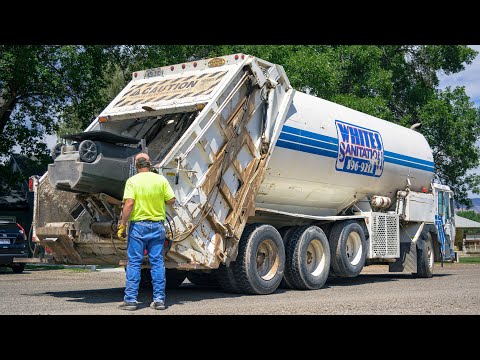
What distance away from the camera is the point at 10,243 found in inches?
636

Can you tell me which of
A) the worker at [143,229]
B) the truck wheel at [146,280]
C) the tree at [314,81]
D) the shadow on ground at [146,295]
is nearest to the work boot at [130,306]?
the worker at [143,229]

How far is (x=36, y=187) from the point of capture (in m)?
9.58

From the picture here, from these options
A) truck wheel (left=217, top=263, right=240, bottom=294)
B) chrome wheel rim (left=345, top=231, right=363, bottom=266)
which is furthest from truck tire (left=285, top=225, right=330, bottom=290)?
truck wheel (left=217, top=263, right=240, bottom=294)

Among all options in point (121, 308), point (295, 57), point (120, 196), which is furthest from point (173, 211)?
point (295, 57)

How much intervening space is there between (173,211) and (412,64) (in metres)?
27.2

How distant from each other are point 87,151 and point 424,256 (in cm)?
916

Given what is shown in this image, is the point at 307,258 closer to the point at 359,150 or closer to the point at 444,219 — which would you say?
the point at 359,150

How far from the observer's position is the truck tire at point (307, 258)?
427 inches

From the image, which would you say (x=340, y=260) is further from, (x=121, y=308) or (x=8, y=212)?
(x=8, y=212)

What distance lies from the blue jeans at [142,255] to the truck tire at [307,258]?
3550 millimetres

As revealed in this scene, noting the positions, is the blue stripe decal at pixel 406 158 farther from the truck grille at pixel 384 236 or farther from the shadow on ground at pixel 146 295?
the shadow on ground at pixel 146 295

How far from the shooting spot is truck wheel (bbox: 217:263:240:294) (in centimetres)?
986
